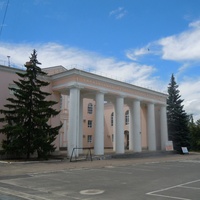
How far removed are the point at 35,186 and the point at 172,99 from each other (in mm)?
39768

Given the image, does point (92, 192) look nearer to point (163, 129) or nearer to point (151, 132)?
point (151, 132)

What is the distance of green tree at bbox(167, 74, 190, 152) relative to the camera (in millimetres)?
45344

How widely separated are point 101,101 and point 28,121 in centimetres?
965

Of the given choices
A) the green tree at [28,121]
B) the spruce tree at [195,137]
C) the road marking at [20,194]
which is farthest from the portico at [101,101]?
the road marking at [20,194]

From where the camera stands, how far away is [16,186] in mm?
11461

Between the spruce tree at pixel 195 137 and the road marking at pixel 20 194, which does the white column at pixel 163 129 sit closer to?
the spruce tree at pixel 195 137

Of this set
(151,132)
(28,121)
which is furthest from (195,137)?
(28,121)

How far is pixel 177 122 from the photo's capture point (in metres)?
46.3

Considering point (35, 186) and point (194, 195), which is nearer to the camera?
point (194, 195)

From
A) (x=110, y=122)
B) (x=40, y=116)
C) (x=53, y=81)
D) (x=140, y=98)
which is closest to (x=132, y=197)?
(x=40, y=116)

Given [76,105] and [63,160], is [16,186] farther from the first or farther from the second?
[76,105]

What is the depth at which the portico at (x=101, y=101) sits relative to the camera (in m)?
29.0

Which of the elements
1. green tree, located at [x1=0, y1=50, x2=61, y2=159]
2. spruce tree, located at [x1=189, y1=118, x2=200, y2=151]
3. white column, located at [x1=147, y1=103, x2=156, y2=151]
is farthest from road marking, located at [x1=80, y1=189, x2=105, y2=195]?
spruce tree, located at [x1=189, y1=118, x2=200, y2=151]

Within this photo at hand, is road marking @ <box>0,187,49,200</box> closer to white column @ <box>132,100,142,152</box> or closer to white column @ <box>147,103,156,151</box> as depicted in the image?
white column @ <box>132,100,142,152</box>
